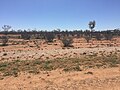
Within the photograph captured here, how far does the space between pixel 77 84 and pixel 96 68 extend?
5.02m

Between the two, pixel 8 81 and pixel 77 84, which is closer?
pixel 77 84

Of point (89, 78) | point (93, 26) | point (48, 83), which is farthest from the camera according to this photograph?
point (93, 26)

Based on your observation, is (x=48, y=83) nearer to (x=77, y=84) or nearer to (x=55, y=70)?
(x=77, y=84)

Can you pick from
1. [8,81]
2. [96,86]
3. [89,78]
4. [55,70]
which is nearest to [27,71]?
[55,70]

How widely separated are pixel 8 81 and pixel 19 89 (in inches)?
74.0

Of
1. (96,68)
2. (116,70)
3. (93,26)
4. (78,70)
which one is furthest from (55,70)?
(93,26)

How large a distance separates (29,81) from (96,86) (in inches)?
137

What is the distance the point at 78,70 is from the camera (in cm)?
1580

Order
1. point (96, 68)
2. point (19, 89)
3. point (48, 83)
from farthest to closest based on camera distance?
1. point (96, 68)
2. point (48, 83)
3. point (19, 89)

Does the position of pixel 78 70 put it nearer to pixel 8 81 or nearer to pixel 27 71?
pixel 27 71

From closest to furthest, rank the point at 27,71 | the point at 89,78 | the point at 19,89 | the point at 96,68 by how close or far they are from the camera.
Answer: the point at 19,89, the point at 89,78, the point at 27,71, the point at 96,68

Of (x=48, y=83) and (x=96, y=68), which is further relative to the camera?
(x=96, y=68)

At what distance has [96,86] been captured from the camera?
11414 millimetres

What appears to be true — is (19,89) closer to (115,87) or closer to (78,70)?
(115,87)
